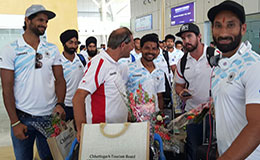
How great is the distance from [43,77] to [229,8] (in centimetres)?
161

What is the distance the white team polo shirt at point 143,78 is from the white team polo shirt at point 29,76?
87cm

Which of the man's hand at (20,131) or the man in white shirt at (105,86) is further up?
the man in white shirt at (105,86)

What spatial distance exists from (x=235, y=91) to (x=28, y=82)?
166 cm

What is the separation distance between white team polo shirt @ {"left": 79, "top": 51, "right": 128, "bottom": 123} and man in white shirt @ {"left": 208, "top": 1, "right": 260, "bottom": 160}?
830mm

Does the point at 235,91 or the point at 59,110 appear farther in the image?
the point at 59,110

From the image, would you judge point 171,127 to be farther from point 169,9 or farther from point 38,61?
point 169,9

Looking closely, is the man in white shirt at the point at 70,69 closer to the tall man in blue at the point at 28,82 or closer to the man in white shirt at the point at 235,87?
the tall man in blue at the point at 28,82

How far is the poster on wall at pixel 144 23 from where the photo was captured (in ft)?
51.3

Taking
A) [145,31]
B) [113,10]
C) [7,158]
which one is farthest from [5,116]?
[113,10]

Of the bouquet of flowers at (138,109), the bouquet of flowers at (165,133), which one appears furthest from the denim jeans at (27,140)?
the bouquet of flowers at (165,133)

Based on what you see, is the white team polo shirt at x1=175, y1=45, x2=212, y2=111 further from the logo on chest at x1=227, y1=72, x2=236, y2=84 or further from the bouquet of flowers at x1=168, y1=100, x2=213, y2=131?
the logo on chest at x1=227, y1=72, x2=236, y2=84

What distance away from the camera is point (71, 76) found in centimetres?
337

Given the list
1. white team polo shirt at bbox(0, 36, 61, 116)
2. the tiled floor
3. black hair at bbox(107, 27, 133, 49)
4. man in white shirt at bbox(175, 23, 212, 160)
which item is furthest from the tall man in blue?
the tiled floor

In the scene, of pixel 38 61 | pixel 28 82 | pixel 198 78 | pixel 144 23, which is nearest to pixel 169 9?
pixel 144 23
